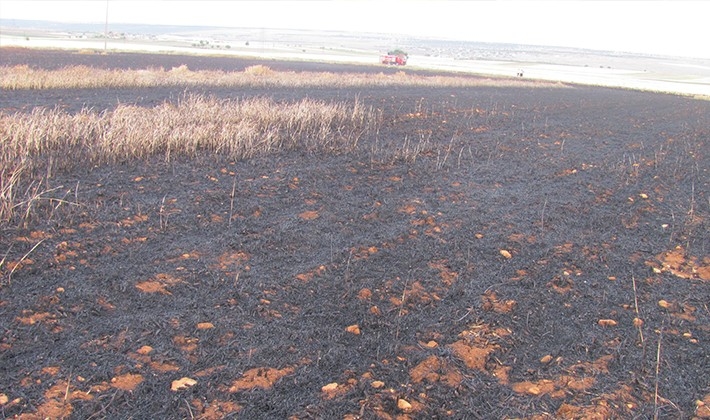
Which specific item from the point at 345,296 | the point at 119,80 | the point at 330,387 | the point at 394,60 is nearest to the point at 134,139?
the point at 345,296

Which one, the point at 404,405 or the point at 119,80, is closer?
the point at 404,405

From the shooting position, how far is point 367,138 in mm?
12453

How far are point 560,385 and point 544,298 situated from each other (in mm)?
1392

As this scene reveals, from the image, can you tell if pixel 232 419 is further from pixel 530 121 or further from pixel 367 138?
pixel 530 121

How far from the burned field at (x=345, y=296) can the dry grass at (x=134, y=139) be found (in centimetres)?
35

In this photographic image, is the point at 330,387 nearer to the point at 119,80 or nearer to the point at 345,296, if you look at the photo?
the point at 345,296

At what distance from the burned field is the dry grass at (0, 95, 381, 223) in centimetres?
35

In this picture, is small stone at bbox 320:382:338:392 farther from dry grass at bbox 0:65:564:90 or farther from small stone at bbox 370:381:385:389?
dry grass at bbox 0:65:564:90

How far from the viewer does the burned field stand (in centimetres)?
346

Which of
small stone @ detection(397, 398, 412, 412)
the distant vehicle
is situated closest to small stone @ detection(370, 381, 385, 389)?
small stone @ detection(397, 398, 412, 412)

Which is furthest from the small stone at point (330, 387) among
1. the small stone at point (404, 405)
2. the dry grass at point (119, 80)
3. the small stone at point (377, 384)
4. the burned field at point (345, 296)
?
the dry grass at point (119, 80)

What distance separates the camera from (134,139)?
8.91 m

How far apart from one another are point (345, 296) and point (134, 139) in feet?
Result: 18.1

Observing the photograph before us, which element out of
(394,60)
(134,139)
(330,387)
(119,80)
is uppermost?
(394,60)
